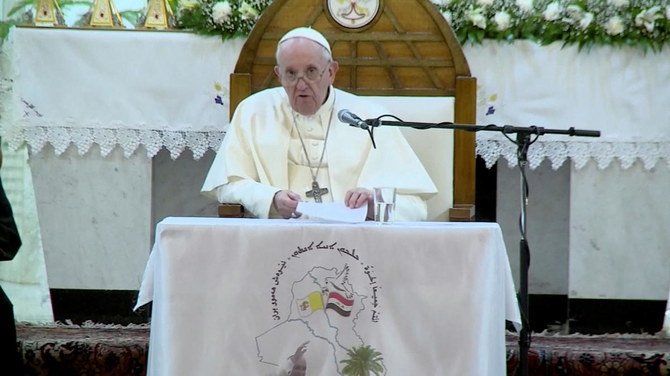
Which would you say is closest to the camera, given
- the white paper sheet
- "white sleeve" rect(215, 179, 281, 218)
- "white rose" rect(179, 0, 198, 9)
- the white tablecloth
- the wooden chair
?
the white tablecloth

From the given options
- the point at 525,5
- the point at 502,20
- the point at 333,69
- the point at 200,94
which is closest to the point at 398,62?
the point at 333,69

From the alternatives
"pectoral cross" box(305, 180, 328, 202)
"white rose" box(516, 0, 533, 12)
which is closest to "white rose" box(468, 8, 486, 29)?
"white rose" box(516, 0, 533, 12)

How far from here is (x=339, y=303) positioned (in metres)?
3.53

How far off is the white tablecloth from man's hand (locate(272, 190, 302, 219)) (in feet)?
2.49

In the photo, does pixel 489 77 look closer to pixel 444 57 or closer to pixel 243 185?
pixel 444 57

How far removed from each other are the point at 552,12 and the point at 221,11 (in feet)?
5.69

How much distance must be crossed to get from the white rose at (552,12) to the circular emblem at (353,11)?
0.93m

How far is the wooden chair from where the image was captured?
5.34 m

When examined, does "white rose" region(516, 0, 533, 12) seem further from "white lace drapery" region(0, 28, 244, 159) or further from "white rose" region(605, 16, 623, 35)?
"white lace drapery" region(0, 28, 244, 159)

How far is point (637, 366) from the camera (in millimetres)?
4539

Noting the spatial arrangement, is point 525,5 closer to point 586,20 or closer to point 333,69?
point 586,20

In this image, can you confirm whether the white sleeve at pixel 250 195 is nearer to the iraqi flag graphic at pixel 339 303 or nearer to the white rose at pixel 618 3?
the iraqi flag graphic at pixel 339 303

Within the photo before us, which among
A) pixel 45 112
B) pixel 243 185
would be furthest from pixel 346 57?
pixel 45 112

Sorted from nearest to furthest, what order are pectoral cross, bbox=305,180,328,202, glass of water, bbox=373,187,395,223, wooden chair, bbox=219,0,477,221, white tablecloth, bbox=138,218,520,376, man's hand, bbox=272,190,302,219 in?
white tablecloth, bbox=138,218,520,376 → glass of water, bbox=373,187,395,223 → man's hand, bbox=272,190,302,219 → pectoral cross, bbox=305,180,328,202 → wooden chair, bbox=219,0,477,221
